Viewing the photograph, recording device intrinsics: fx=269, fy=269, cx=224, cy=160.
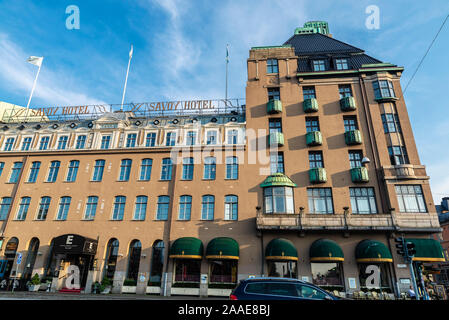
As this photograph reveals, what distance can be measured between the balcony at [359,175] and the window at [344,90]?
30.9 feet

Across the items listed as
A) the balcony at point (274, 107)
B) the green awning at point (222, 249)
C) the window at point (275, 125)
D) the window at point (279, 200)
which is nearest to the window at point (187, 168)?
the green awning at point (222, 249)

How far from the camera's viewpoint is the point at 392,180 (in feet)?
87.7

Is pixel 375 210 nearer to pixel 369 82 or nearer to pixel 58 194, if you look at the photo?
pixel 369 82

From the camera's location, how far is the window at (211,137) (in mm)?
31769

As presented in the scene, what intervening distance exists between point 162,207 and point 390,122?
26.6m

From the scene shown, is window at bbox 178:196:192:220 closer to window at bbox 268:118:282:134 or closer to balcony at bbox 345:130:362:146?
window at bbox 268:118:282:134

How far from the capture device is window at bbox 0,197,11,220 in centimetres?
3127

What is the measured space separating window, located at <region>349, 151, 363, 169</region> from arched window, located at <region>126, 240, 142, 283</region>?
79.2ft

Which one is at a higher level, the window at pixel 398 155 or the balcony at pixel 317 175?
the window at pixel 398 155

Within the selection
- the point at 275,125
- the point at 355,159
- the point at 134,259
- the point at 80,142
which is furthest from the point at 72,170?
the point at 355,159

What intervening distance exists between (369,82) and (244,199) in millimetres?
20004

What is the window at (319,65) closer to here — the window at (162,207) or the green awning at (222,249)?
the green awning at (222,249)

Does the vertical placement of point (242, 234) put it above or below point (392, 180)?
below
